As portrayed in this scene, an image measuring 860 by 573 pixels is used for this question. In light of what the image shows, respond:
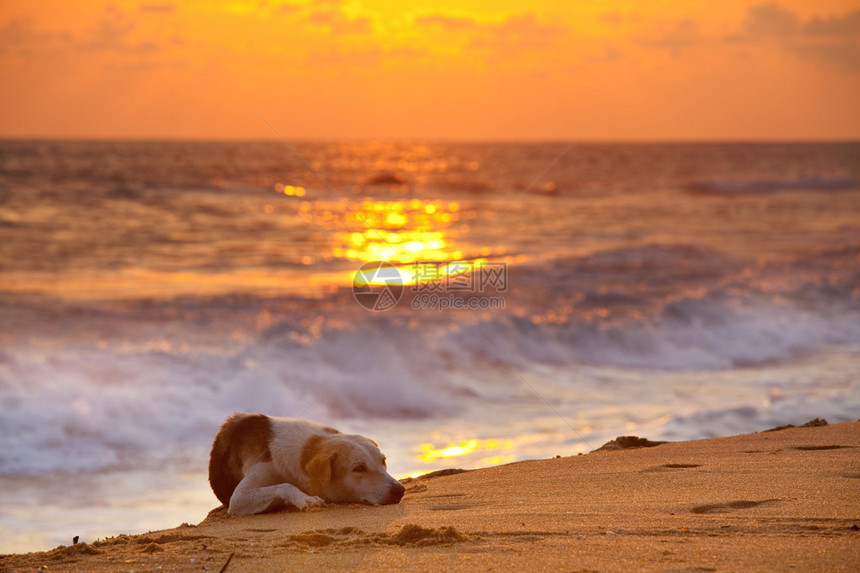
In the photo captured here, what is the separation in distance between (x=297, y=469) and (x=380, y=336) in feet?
30.2

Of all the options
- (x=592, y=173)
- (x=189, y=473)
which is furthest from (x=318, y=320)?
(x=592, y=173)

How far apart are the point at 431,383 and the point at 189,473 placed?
4.60 metres

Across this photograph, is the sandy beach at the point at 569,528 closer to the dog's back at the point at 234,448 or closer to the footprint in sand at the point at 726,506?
the footprint in sand at the point at 726,506

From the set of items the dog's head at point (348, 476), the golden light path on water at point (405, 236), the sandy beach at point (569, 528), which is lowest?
the sandy beach at point (569, 528)

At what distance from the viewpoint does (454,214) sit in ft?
112

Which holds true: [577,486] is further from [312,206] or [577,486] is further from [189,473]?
[312,206]

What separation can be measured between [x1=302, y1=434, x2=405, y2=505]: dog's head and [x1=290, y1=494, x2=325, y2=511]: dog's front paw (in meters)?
0.13

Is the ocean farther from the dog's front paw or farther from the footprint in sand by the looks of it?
the footprint in sand

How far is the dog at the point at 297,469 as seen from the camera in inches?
207

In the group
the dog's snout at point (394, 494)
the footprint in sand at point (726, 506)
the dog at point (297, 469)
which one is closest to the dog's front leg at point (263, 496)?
the dog at point (297, 469)

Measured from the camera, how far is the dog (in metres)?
5.25

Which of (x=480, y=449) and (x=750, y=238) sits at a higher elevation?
(x=750, y=238)

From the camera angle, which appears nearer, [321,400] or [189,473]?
[189,473]

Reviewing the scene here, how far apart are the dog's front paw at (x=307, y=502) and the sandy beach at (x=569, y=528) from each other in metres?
0.06
